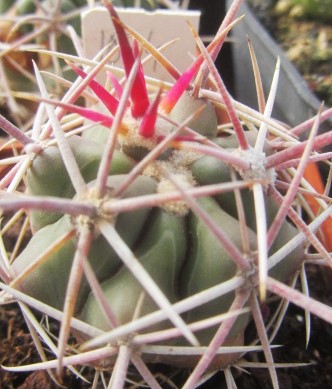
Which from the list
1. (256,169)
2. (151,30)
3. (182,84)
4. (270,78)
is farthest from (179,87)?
(270,78)

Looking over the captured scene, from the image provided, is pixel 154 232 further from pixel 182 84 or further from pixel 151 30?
pixel 151 30

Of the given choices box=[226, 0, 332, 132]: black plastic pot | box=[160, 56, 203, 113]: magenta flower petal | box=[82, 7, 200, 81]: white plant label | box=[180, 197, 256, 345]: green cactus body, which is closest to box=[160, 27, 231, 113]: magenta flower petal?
box=[160, 56, 203, 113]: magenta flower petal

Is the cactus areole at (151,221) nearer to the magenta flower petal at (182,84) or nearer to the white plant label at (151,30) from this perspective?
the magenta flower petal at (182,84)

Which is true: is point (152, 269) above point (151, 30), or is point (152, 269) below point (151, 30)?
below

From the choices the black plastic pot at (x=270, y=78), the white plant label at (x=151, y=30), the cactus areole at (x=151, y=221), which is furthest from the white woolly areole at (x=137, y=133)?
the black plastic pot at (x=270, y=78)

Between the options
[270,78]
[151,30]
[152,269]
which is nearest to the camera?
[152,269]

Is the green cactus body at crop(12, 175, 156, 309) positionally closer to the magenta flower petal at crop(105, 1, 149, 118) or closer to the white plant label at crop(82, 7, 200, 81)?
the magenta flower petal at crop(105, 1, 149, 118)
